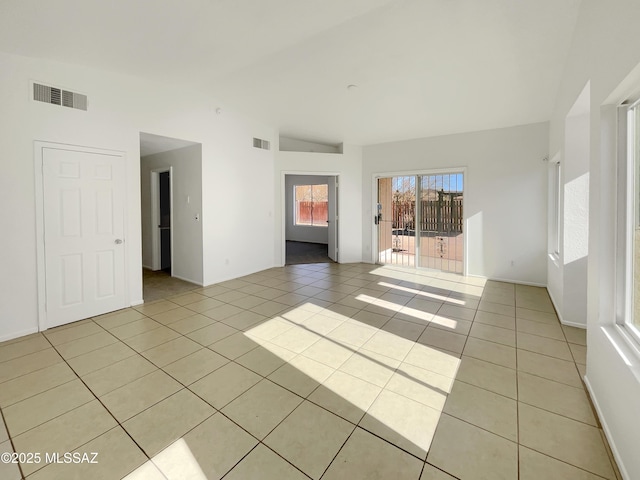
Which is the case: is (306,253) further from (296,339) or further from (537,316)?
(537,316)

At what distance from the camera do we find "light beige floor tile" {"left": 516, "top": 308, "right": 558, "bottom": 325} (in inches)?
138

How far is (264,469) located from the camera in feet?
4.99

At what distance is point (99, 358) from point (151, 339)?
45cm

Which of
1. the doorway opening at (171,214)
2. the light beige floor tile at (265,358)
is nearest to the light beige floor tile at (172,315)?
the doorway opening at (171,214)

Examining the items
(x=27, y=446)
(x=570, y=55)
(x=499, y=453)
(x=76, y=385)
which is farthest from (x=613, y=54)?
(x=76, y=385)

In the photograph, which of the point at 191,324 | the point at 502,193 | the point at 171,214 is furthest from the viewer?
the point at 171,214

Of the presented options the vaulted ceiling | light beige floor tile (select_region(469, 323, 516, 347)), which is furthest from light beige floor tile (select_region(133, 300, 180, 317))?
light beige floor tile (select_region(469, 323, 516, 347))

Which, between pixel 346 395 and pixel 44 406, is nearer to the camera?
pixel 44 406

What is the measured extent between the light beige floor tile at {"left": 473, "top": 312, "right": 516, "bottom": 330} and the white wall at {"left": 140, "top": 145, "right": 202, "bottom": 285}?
13.9ft

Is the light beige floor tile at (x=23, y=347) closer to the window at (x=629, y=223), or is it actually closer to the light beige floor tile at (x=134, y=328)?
the light beige floor tile at (x=134, y=328)

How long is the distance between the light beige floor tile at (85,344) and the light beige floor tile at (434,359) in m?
2.95

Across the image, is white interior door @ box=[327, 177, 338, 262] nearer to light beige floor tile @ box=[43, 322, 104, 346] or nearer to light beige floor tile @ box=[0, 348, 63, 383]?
light beige floor tile @ box=[43, 322, 104, 346]

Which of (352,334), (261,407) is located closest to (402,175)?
(352,334)

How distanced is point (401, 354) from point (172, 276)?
456cm
